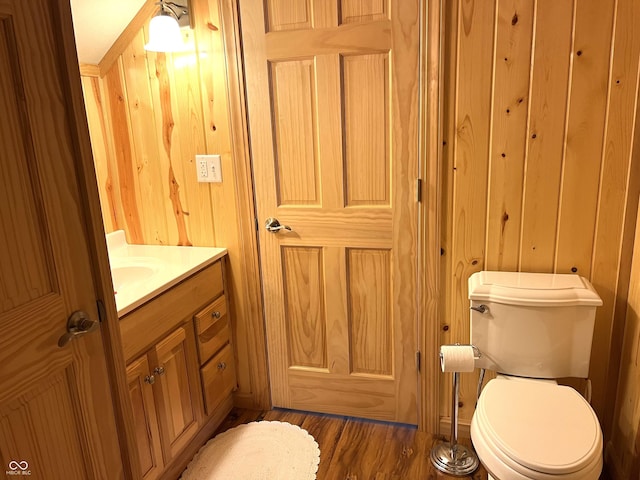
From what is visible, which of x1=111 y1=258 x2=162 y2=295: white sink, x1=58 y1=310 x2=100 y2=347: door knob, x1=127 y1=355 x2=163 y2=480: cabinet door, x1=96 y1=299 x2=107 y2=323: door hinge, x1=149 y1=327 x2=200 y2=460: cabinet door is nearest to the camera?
x1=58 y1=310 x2=100 y2=347: door knob

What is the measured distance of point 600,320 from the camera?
1812mm

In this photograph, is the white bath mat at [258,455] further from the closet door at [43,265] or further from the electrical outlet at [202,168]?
the electrical outlet at [202,168]

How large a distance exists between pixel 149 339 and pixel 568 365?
5.01ft

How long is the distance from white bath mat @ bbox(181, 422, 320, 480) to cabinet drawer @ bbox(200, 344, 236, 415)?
17cm

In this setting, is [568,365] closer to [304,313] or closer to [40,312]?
[304,313]

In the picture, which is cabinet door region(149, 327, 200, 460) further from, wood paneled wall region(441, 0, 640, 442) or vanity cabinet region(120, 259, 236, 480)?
wood paneled wall region(441, 0, 640, 442)

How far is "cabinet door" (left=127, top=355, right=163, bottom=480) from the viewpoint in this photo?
158 cm

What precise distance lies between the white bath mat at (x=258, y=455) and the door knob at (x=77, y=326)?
3.56 feet

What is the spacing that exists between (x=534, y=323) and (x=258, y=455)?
1.27 metres

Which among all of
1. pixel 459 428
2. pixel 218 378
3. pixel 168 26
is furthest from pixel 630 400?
pixel 168 26

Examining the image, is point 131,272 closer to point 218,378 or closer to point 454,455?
point 218,378

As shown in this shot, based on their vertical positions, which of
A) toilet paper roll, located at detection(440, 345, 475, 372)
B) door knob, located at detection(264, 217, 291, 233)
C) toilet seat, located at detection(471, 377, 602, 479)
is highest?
door knob, located at detection(264, 217, 291, 233)
